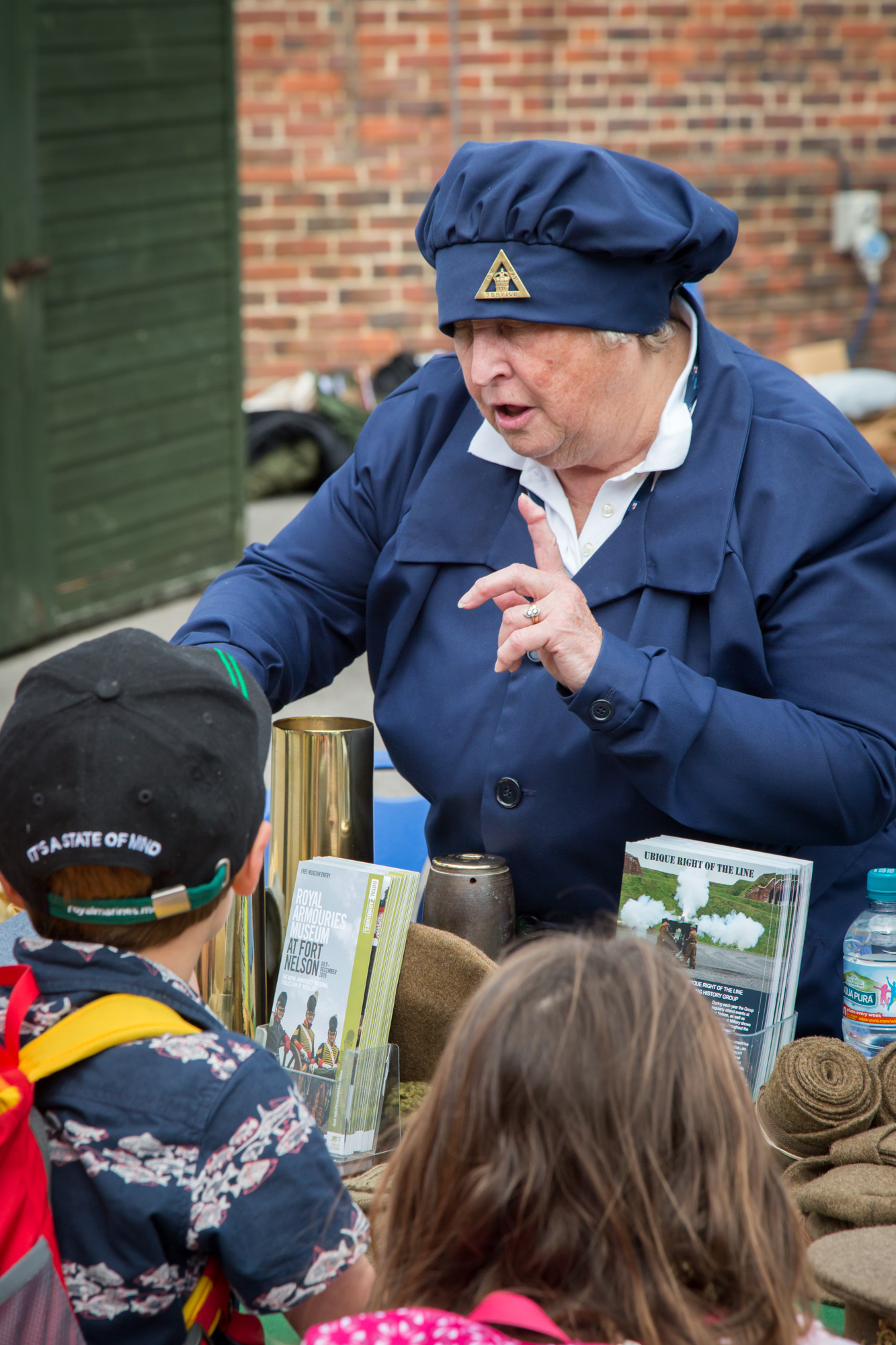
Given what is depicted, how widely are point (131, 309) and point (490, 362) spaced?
A: 3.46m

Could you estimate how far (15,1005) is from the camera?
1.02 meters

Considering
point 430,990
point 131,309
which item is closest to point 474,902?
point 430,990

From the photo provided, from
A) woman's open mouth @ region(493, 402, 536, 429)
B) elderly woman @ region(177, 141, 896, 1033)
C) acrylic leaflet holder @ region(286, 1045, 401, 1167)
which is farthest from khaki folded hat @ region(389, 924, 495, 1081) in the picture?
woman's open mouth @ region(493, 402, 536, 429)

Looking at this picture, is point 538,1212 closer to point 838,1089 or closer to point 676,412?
point 838,1089

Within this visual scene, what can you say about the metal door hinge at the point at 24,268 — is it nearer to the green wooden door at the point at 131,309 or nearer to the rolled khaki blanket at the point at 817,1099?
the green wooden door at the point at 131,309

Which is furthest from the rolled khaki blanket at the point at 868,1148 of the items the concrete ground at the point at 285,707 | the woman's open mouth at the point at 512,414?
the concrete ground at the point at 285,707

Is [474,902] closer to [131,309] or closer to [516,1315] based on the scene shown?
[516,1315]

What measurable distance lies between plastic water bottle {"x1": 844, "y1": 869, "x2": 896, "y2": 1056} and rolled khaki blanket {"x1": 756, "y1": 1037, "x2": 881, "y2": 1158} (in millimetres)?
86

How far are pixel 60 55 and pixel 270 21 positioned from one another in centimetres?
234

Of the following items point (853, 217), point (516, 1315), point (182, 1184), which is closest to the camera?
point (516, 1315)

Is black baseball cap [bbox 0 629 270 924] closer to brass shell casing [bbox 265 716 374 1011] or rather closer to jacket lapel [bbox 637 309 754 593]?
brass shell casing [bbox 265 716 374 1011]

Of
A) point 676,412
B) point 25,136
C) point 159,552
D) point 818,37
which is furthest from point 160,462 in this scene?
point 818,37

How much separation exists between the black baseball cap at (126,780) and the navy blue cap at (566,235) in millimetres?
750

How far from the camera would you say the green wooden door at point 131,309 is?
451cm
